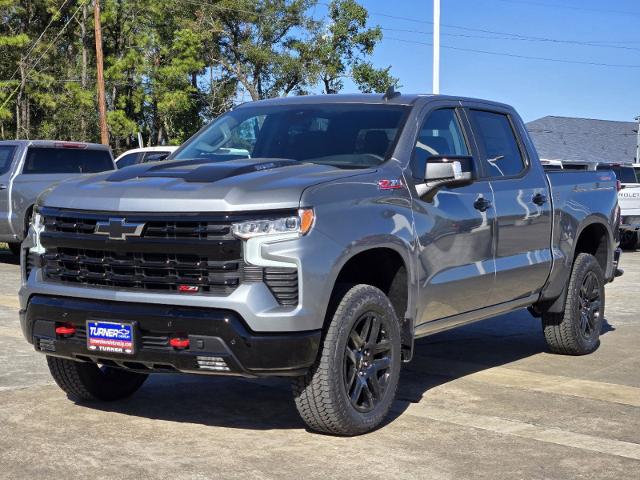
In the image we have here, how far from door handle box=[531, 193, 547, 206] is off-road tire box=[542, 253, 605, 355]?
86 centimetres

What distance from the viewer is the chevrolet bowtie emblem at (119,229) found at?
5.21 metres

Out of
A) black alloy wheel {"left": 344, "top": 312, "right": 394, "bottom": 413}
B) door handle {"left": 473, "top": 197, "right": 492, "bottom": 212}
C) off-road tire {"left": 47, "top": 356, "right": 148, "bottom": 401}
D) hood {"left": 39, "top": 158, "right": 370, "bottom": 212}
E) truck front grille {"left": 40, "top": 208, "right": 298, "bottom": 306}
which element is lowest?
off-road tire {"left": 47, "top": 356, "right": 148, "bottom": 401}

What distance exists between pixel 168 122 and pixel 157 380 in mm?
47168

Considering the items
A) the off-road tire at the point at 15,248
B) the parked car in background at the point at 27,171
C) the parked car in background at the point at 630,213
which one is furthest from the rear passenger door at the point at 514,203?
the parked car in background at the point at 630,213

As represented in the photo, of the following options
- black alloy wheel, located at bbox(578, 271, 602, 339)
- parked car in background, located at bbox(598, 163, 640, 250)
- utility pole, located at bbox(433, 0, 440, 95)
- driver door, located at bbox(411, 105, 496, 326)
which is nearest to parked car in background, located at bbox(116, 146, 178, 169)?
utility pole, located at bbox(433, 0, 440, 95)

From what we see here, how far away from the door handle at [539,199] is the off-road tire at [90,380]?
10.2 ft

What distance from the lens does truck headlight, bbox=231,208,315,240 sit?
5.05 meters

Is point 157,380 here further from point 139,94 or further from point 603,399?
point 139,94

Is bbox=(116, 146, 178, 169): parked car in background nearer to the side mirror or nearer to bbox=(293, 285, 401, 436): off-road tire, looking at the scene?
the side mirror

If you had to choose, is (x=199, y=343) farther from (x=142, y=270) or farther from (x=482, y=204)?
(x=482, y=204)

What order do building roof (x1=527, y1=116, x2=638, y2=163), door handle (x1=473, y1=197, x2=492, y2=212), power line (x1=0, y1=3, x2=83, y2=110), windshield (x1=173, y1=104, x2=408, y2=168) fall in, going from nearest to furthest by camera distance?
windshield (x1=173, y1=104, x2=408, y2=168), door handle (x1=473, y1=197, x2=492, y2=212), power line (x1=0, y1=3, x2=83, y2=110), building roof (x1=527, y1=116, x2=638, y2=163)

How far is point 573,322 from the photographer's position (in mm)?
8117

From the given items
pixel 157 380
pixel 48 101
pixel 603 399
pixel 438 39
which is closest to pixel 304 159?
pixel 157 380

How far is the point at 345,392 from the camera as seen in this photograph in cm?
538
